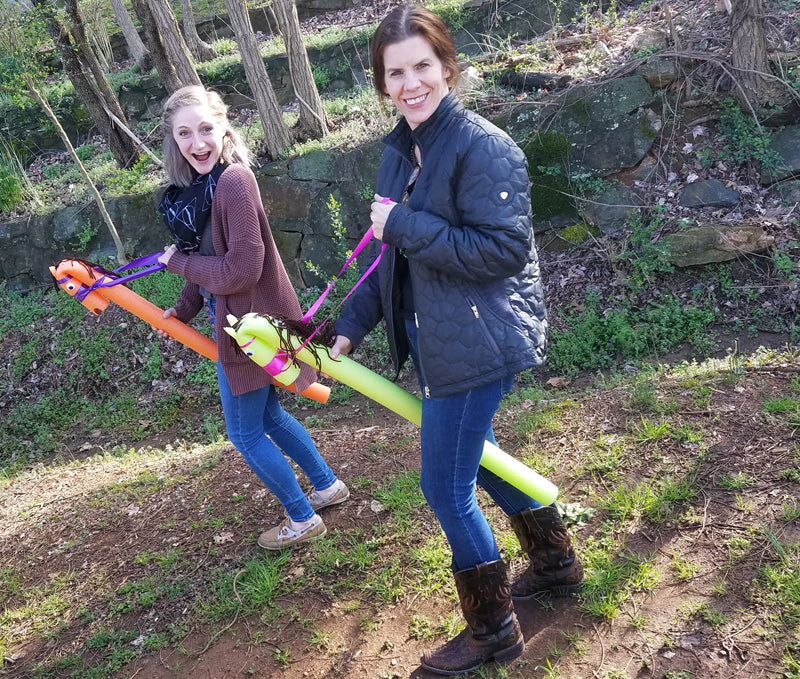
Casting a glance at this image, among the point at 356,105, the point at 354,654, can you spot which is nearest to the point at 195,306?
the point at 354,654

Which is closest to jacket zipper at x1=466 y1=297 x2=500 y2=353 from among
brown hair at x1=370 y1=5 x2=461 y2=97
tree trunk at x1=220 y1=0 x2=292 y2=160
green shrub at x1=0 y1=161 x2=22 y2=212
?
brown hair at x1=370 y1=5 x2=461 y2=97

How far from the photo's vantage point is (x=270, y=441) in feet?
9.78

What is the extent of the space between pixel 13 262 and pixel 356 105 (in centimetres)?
491

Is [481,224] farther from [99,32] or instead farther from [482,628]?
[99,32]

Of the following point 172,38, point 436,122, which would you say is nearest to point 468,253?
point 436,122

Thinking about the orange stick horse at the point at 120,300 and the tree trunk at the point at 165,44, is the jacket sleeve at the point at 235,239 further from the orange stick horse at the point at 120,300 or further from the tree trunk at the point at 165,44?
the tree trunk at the point at 165,44

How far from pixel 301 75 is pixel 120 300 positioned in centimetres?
504

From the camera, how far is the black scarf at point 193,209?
269 centimetres

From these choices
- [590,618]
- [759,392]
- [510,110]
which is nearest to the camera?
[590,618]

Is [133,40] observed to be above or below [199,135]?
above

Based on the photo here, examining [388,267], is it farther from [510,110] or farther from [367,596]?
[510,110]

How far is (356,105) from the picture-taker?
7.98 m

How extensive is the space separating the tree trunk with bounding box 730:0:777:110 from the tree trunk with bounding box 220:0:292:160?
4.63m

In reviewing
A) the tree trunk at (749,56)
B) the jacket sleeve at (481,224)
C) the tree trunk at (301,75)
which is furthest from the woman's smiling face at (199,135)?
the tree trunk at (749,56)
